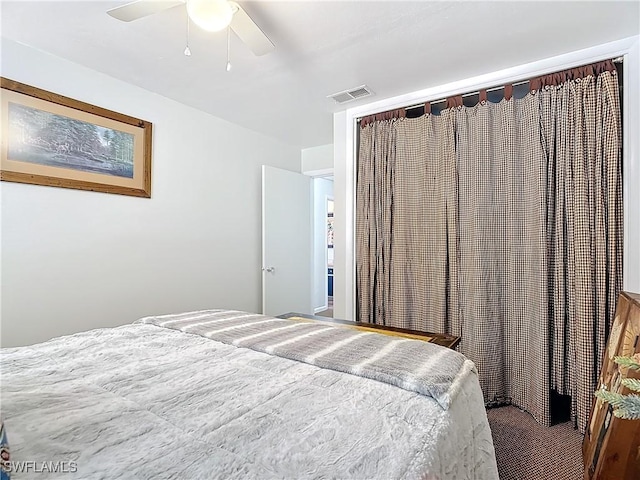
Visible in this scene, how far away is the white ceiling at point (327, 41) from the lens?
5.71 feet

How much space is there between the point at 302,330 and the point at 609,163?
2108 millimetres

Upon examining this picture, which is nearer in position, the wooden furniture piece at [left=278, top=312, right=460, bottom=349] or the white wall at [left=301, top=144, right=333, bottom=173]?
the wooden furniture piece at [left=278, top=312, right=460, bottom=349]

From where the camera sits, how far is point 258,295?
3.73 m

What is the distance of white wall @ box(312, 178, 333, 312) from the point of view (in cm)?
529

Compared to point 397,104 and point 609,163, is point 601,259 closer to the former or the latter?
point 609,163

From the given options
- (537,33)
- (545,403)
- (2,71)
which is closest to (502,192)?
(537,33)

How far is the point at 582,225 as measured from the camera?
6.67 ft

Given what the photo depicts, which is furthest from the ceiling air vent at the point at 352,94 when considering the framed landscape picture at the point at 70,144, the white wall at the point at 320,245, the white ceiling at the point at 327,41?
the white wall at the point at 320,245

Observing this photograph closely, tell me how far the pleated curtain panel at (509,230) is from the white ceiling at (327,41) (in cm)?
35

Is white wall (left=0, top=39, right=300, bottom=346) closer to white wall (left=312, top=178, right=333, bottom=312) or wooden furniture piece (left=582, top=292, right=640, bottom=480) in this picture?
white wall (left=312, top=178, right=333, bottom=312)

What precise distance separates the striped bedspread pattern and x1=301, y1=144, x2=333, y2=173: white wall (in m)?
2.90

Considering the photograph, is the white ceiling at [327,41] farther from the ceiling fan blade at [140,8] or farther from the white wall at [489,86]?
the ceiling fan blade at [140,8]

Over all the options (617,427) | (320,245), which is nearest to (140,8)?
(617,427)

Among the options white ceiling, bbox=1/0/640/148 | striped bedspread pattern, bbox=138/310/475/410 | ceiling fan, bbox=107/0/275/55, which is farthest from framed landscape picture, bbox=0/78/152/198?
striped bedspread pattern, bbox=138/310/475/410
